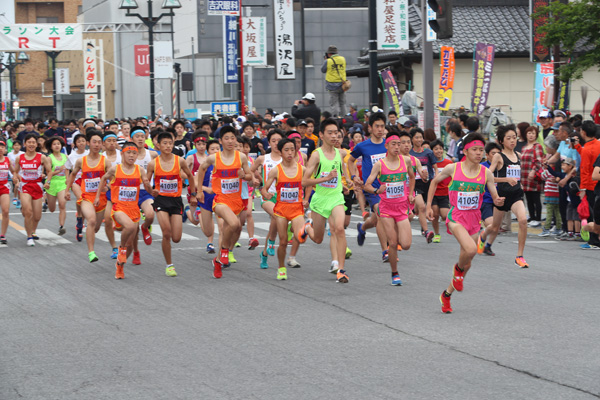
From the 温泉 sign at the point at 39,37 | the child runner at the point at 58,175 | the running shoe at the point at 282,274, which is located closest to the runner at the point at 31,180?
the child runner at the point at 58,175

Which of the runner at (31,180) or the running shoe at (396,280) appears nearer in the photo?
the running shoe at (396,280)

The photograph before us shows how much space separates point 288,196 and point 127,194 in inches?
90.0

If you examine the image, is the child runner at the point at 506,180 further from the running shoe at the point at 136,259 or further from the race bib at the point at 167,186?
the running shoe at the point at 136,259

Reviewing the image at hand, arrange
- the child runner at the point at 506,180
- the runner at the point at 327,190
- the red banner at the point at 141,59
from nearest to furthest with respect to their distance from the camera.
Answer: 1. the runner at the point at 327,190
2. the child runner at the point at 506,180
3. the red banner at the point at 141,59

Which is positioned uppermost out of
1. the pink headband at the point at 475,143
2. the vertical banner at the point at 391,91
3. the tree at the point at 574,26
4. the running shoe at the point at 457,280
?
the tree at the point at 574,26

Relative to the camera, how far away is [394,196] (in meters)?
11.6

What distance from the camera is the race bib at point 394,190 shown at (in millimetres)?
11648

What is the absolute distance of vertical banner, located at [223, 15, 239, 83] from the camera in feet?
135

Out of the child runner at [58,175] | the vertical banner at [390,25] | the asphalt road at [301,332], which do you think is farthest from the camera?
the vertical banner at [390,25]

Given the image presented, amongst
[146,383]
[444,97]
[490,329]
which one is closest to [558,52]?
[444,97]

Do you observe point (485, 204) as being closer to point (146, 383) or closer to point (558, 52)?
point (146, 383)

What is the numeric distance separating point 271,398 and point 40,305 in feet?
16.1

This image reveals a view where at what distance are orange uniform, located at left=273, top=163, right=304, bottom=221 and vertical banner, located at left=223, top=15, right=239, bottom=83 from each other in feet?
95.8

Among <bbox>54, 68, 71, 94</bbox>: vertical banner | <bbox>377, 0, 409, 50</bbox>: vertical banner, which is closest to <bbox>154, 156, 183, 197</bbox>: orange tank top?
<bbox>377, 0, 409, 50</bbox>: vertical banner
